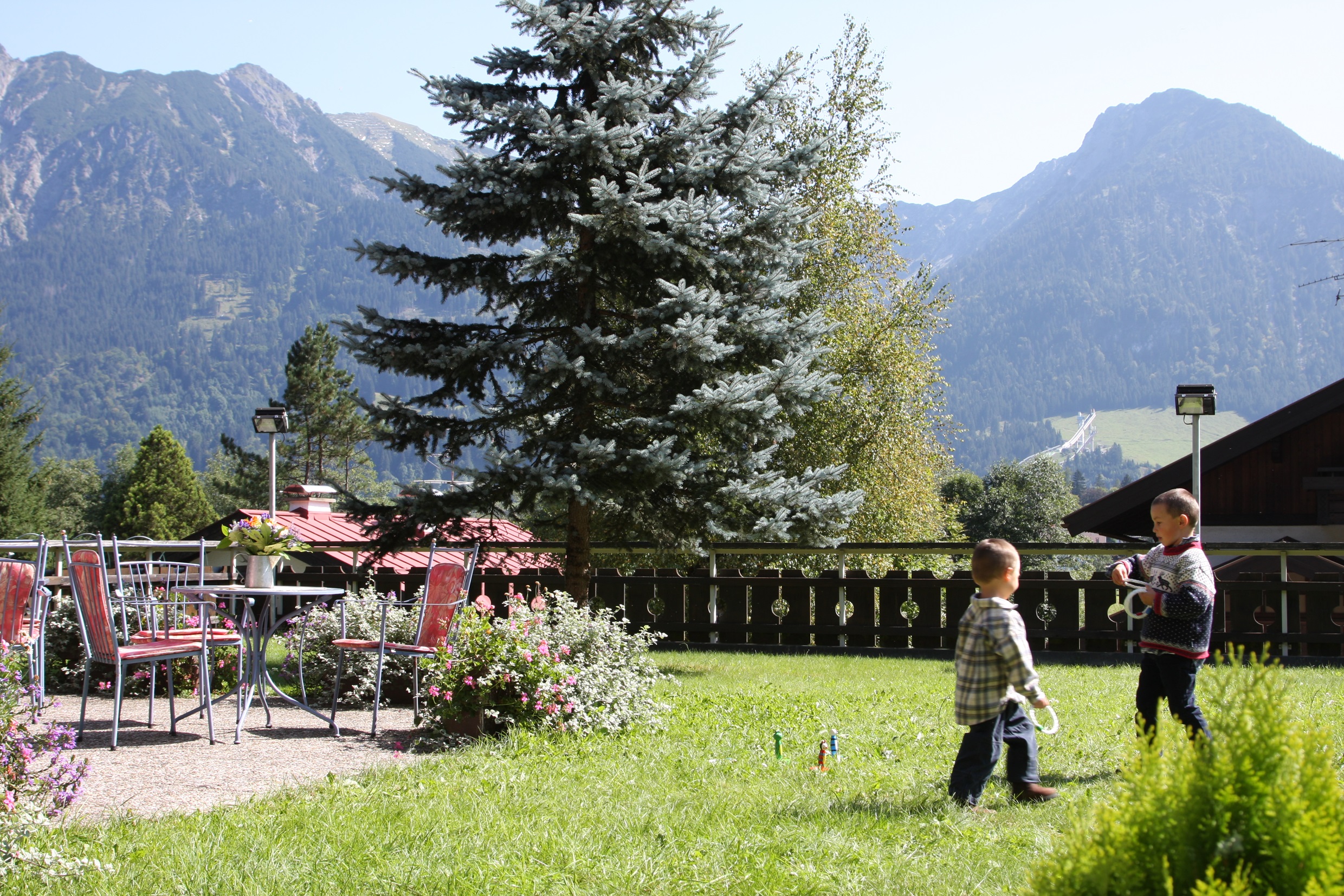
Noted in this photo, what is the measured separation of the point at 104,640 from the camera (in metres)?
6.01

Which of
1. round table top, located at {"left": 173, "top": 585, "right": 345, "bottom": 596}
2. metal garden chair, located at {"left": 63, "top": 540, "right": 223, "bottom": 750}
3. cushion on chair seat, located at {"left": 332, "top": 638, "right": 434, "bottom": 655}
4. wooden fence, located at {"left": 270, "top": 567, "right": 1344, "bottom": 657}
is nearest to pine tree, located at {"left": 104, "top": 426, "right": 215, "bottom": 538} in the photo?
wooden fence, located at {"left": 270, "top": 567, "right": 1344, "bottom": 657}

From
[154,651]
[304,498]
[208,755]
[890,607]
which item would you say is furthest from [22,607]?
[304,498]

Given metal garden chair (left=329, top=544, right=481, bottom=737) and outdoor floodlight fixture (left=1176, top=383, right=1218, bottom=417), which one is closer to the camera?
metal garden chair (left=329, top=544, right=481, bottom=737)

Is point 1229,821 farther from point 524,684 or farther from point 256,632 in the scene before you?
point 256,632

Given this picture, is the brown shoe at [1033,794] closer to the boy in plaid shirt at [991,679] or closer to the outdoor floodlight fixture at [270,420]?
the boy in plaid shirt at [991,679]

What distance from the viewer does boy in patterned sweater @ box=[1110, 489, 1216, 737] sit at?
15.1ft

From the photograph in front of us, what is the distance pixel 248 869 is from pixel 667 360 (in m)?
6.99

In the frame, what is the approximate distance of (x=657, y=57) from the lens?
433 inches

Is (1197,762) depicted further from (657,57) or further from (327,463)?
(327,463)

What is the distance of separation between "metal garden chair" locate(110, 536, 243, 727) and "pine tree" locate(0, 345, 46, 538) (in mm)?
39358

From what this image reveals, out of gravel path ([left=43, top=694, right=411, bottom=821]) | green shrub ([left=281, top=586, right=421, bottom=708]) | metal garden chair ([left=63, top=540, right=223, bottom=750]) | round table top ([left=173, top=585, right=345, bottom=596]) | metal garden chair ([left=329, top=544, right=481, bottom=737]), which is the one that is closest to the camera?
gravel path ([left=43, top=694, right=411, bottom=821])

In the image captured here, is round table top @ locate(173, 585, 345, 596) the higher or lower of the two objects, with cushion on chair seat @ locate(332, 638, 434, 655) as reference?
higher

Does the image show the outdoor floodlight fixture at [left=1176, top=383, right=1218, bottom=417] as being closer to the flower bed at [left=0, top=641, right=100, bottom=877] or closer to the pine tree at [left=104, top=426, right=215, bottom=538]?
the flower bed at [left=0, top=641, right=100, bottom=877]

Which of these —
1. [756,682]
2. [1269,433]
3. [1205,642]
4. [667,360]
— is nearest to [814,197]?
[1269,433]
